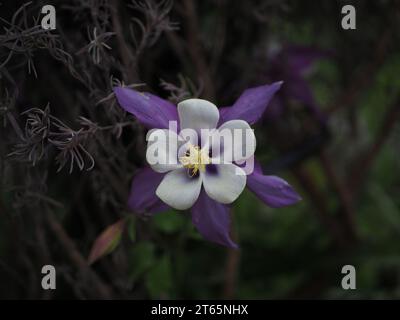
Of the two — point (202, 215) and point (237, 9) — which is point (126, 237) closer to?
point (202, 215)

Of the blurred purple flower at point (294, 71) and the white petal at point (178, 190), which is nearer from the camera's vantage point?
the white petal at point (178, 190)

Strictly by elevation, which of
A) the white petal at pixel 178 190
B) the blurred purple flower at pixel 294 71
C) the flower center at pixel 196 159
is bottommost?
the white petal at pixel 178 190

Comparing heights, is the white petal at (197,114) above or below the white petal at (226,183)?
above

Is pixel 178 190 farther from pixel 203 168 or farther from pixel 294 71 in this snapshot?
pixel 294 71

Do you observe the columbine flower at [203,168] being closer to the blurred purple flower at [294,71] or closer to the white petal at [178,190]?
the white petal at [178,190]

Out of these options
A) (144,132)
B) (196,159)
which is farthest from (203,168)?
(144,132)

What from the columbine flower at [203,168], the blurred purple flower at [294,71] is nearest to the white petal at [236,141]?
the columbine flower at [203,168]
